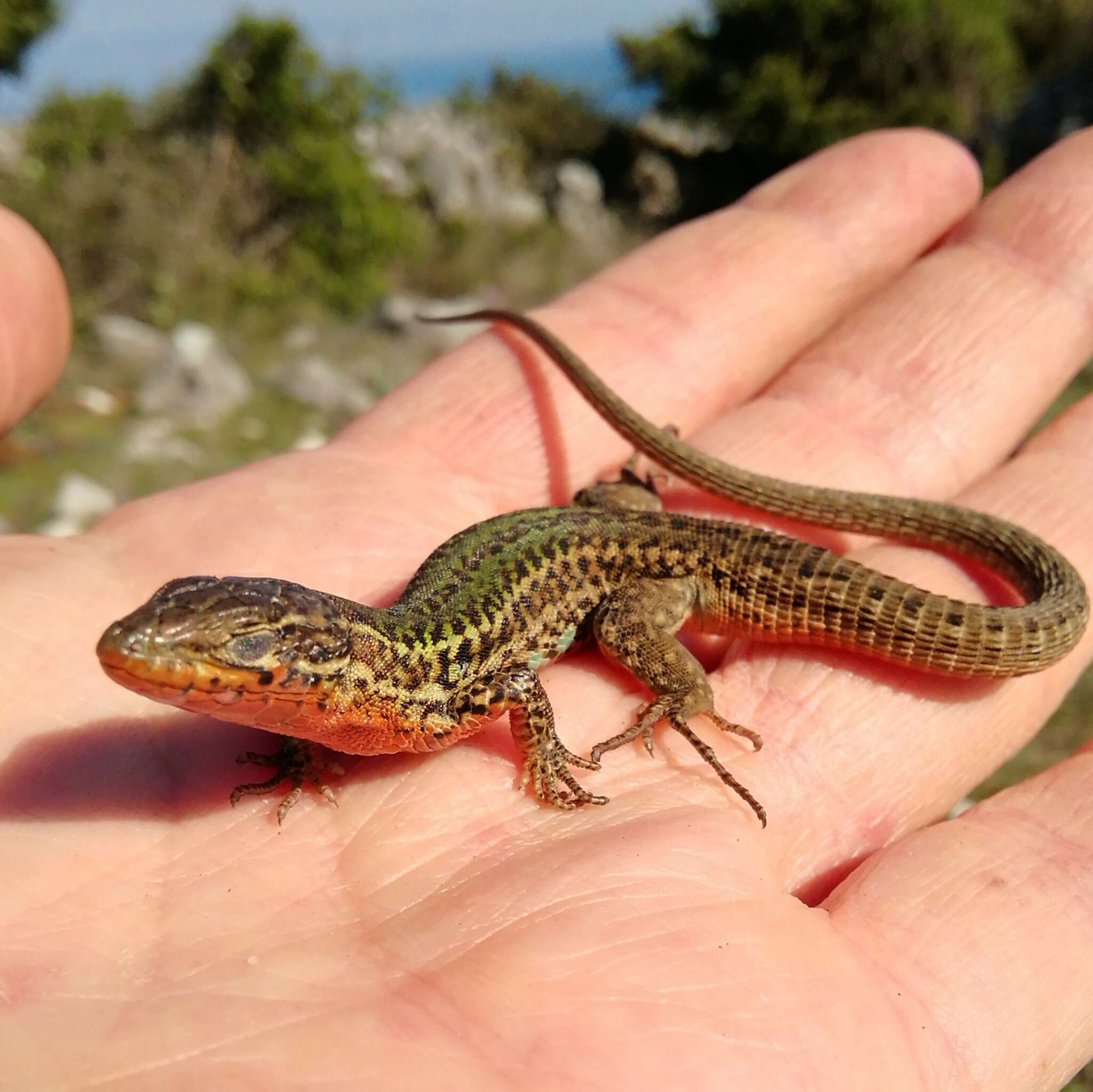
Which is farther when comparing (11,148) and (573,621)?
(11,148)


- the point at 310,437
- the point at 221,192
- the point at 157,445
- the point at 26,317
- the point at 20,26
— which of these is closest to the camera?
the point at 26,317

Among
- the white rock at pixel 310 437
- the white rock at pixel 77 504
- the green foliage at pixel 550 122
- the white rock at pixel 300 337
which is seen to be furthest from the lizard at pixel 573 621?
the green foliage at pixel 550 122

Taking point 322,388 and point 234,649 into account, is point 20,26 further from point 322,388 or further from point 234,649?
point 234,649

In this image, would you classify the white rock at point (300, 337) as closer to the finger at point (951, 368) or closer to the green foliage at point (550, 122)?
the finger at point (951, 368)

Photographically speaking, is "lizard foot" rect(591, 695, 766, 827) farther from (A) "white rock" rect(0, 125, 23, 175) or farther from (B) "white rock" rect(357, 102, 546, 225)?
(B) "white rock" rect(357, 102, 546, 225)

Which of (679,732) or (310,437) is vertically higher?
(679,732)

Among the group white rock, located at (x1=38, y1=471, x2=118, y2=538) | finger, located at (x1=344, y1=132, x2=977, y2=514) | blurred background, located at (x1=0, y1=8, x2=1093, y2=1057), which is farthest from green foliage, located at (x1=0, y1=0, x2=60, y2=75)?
finger, located at (x1=344, y1=132, x2=977, y2=514)

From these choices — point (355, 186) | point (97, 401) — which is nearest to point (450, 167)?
point (355, 186)

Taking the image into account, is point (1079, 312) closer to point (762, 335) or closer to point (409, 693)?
point (762, 335)

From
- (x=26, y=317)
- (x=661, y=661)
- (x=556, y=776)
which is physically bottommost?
(x=556, y=776)
